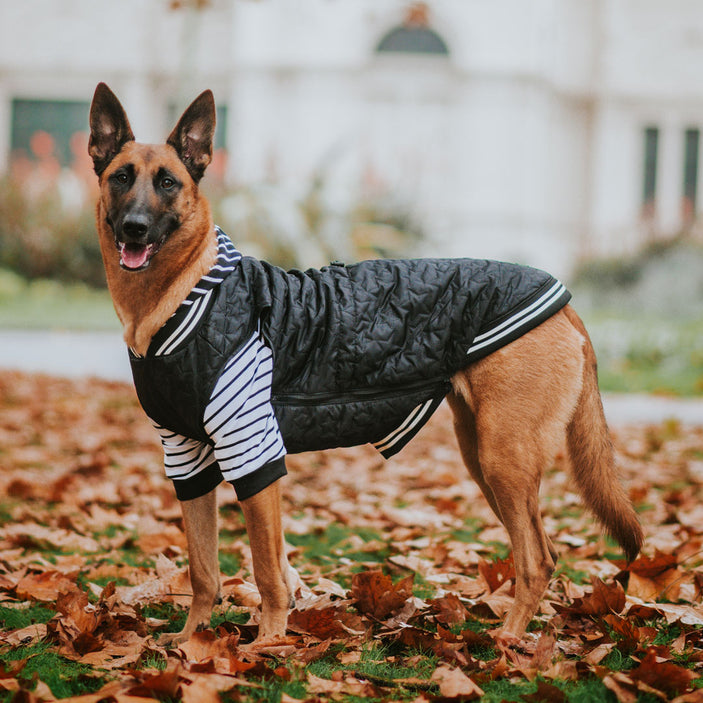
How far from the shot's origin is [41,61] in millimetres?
18828

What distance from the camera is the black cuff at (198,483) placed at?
3.29m

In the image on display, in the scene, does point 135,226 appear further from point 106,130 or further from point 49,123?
point 49,123

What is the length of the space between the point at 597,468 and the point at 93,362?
8.05m

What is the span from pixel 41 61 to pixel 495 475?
18.4m

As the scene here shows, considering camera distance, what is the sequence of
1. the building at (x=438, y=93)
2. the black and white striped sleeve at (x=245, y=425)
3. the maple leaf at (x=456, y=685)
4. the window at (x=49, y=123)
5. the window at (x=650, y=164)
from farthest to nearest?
the window at (x=650, y=164)
the window at (x=49, y=123)
the building at (x=438, y=93)
the black and white striped sleeve at (x=245, y=425)
the maple leaf at (x=456, y=685)

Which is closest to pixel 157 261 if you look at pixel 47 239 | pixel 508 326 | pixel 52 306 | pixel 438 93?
pixel 508 326

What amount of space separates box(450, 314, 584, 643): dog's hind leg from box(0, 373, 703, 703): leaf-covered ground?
0.29 meters

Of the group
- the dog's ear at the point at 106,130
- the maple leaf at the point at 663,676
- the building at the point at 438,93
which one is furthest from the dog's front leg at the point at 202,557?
the building at the point at 438,93

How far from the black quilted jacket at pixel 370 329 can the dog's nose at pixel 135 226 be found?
1.10ft

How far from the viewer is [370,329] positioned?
3270 millimetres

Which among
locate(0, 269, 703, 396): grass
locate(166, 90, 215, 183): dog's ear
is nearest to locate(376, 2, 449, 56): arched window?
locate(0, 269, 703, 396): grass

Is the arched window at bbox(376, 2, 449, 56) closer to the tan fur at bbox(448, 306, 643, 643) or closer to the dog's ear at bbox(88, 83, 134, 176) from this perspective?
the dog's ear at bbox(88, 83, 134, 176)

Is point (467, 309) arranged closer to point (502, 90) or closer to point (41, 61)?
→ point (502, 90)

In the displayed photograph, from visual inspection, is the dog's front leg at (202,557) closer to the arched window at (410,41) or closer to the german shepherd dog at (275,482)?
the german shepherd dog at (275,482)
